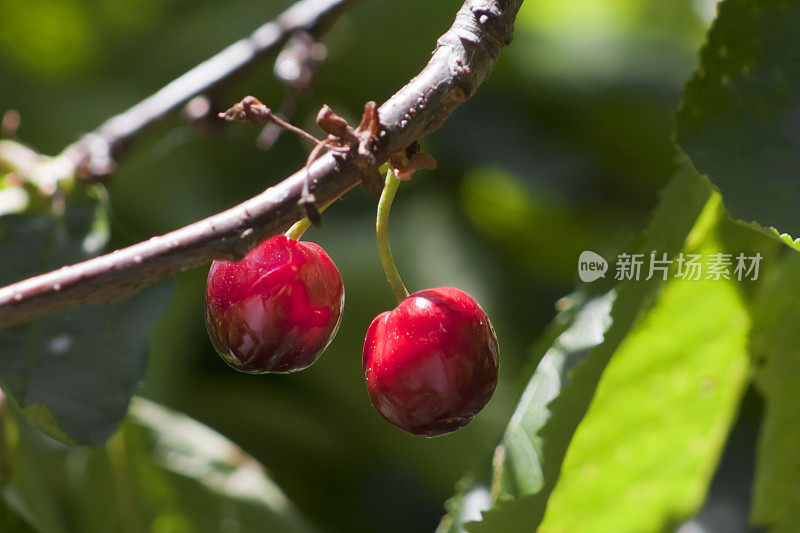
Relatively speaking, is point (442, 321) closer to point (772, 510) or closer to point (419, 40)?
point (772, 510)

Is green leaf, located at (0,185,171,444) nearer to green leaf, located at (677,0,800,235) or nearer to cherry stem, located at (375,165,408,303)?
cherry stem, located at (375,165,408,303)

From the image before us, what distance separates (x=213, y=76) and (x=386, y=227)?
0.73 m

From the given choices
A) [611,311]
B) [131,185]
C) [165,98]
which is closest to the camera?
[611,311]

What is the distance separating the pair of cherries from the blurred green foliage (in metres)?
0.68

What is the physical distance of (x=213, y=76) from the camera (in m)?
1.31

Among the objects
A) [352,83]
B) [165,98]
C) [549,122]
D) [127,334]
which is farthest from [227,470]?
[549,122]

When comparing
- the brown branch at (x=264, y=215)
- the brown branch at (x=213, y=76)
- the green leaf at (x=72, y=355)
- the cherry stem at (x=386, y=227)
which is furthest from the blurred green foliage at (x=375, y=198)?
the brown branch at (x=264, y=215)

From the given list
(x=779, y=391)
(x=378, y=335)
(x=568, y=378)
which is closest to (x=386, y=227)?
(x=378, y=335)

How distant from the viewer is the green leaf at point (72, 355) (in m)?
0.83

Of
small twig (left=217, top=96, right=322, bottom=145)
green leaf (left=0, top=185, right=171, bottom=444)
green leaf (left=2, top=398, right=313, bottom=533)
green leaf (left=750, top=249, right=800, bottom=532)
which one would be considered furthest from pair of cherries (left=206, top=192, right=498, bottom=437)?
green leaf (left=2, top=398, right=313, bottom=533)

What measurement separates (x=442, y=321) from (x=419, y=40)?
3.51 feet

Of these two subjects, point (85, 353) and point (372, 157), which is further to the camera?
point (85, 353)

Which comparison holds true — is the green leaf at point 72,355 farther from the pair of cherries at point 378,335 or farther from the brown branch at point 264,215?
the brown branch at point 264,215

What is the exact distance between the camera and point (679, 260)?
2.88 feet
